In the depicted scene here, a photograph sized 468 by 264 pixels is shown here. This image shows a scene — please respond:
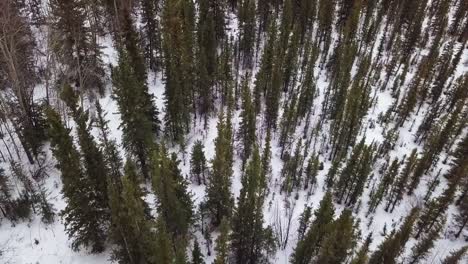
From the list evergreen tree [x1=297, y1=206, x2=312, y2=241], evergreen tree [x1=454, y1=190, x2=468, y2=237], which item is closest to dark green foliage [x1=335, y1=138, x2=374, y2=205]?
evergreen tree [x1=297, y1=206, x2=312, y2=241]

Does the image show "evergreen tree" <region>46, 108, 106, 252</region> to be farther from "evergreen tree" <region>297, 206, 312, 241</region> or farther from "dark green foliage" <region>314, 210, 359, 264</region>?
"dark green foliage" <region>314, 210, 359, 264</region>

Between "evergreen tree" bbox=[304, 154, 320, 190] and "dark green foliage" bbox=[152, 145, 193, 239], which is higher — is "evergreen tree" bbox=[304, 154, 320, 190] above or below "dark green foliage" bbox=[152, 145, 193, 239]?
below

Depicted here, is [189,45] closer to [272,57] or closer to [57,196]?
[272,57]

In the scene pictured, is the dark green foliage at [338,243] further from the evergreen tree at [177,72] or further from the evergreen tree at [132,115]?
the evergreen tree at [177,72]

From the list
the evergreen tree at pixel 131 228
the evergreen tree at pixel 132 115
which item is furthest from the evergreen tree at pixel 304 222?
the evergreen tree at pixel 132 115

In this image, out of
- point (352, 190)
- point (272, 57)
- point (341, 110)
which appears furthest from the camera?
point (272, 57)

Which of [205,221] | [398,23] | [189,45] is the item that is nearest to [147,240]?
[205,221]
